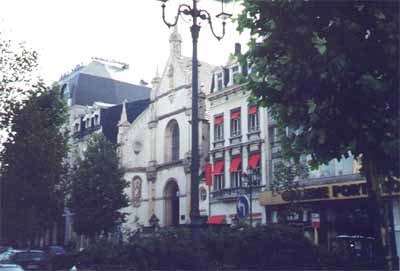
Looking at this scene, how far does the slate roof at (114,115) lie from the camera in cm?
6231

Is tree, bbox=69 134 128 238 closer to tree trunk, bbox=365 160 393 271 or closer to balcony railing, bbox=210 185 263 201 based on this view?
balcony railing, bbox=210 185 263 201

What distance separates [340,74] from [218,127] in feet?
112

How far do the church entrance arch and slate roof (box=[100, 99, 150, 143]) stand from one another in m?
12.6

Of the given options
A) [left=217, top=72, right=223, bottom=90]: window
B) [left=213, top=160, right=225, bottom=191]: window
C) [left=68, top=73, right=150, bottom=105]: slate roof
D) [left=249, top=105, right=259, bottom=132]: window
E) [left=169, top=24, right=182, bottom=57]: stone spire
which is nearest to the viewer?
[left=249, top=105, right=259, bottom=132]: window

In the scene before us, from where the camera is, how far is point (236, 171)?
1650 inches

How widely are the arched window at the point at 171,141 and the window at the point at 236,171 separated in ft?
36.6

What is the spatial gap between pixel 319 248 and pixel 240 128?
27.0 metres

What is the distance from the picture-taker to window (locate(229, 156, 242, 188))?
41.7m

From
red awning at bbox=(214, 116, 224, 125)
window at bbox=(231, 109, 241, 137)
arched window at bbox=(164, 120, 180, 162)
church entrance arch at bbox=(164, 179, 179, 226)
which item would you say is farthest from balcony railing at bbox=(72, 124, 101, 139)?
window at bbox=(231, 109, 241, 137)

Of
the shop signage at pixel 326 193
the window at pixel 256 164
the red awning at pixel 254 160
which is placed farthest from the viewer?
the red awning at pixel 254 160

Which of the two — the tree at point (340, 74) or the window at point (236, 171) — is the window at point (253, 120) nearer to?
the window at point (236, 171)

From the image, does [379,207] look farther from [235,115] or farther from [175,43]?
[175,43]

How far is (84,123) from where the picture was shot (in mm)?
68812

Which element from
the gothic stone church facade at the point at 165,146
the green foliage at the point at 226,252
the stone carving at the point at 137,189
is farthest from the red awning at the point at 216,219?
the green foliage at the point at 226,252
